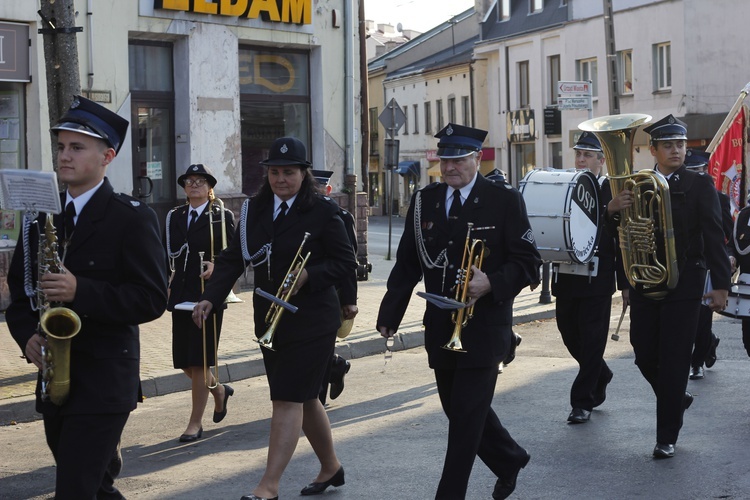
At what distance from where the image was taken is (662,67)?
39062mm

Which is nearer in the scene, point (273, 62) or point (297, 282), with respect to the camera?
point (297, 282)

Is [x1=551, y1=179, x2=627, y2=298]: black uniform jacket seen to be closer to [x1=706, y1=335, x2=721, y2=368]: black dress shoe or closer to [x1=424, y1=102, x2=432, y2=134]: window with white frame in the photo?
[x1=706, y1=335, x2=721, y2=368]: black dress shoe

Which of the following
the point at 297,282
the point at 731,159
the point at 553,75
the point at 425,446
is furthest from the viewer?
the point at 553,75

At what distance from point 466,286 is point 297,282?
0.93 metres

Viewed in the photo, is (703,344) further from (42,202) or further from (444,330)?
(42,202)

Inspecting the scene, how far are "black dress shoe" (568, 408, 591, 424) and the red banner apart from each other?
267 inches

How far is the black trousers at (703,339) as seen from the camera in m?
10.1

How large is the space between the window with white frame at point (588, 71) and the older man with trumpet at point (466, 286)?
121 feet

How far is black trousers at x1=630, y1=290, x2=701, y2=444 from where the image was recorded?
7383 mm

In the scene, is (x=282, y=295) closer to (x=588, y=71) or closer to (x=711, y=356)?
(x=711, y=356)

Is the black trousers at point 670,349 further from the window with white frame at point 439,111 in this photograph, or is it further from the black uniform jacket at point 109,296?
the window with white frame at point 439,111

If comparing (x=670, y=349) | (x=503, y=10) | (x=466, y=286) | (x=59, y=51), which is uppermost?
(x=503, y=10)

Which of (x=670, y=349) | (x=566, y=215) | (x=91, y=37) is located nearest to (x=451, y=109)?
(x=91, y=37)

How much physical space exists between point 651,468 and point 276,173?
2792mm
